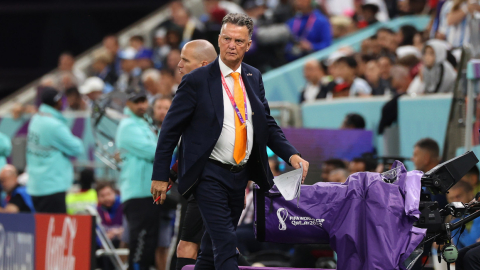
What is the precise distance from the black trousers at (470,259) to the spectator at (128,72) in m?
9.92

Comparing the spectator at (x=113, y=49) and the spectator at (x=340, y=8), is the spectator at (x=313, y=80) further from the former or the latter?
the spectator at (x=113, y=49)

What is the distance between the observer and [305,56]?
14297 millimetres

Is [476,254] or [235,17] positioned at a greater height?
[235,17]

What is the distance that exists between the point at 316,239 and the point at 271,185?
489mm

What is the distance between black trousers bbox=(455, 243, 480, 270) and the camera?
5.30 m

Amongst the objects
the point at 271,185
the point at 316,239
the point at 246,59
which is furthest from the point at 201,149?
the point at 246,59

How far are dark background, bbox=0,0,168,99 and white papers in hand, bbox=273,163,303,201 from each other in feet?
53.2

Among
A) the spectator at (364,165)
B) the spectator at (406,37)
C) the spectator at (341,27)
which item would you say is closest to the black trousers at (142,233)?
the spectator at (364,165)

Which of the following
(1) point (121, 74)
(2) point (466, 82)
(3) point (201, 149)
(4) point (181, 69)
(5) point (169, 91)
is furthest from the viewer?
(1) point (121, 74)

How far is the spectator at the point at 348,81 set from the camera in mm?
11023

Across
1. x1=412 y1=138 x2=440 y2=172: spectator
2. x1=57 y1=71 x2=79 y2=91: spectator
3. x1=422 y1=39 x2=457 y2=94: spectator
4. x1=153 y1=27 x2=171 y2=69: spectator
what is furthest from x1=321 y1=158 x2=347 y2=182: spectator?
x1=57 y1=71 x2=79 y2=91: spectator

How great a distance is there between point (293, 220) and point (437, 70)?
185 inches

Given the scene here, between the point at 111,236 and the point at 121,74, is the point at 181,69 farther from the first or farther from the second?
the point at 121,74

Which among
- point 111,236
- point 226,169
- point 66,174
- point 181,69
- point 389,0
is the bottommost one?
point 111,236
